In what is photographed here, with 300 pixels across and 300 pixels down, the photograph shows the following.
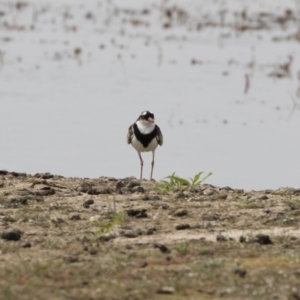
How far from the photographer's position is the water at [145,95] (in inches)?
559

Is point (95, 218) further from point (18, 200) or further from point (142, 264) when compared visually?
point (142, 264)

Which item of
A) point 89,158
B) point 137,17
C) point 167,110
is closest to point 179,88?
point 167,110

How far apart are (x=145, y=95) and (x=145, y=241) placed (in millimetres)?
11022

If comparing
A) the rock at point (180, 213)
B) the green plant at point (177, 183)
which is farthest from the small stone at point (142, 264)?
the green plant at point (177, 183)

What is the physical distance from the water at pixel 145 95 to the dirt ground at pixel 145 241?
351 cm

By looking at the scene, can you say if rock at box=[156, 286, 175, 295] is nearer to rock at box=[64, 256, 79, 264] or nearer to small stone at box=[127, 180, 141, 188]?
rock at box=[64, 256, 79, 264]

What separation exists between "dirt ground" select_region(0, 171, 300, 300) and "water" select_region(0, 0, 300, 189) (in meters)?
3.51

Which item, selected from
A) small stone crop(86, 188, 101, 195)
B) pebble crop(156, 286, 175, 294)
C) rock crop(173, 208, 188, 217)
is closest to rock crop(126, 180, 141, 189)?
small stone crop(86, 188, 101, 195)

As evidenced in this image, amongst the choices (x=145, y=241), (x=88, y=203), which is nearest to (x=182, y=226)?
(x=145, y=241)

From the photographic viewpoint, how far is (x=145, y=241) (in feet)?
25.8

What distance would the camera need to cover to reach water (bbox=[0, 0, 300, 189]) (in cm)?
1420

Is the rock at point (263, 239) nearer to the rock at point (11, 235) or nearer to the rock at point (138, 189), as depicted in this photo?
the rock at point (11, 235)

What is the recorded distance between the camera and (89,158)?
14227mm

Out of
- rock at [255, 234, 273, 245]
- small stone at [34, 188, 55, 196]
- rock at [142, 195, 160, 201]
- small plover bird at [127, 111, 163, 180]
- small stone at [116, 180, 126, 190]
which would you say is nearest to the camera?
rock at [255, 234, 273, 245]
